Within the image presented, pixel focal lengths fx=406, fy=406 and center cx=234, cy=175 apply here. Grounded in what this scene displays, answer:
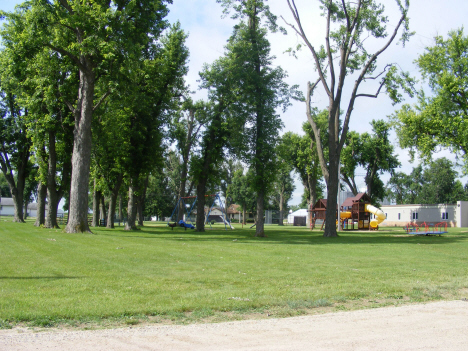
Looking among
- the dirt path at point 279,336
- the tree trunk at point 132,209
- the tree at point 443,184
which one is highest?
the tree at point 443,184

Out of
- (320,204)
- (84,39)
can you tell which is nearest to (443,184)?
(320,204)

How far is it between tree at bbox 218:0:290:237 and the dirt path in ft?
76.0

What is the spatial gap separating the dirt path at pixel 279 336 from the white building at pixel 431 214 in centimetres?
4914

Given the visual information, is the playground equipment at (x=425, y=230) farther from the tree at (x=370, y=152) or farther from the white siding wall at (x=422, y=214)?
the tree at (x=370, y=152)

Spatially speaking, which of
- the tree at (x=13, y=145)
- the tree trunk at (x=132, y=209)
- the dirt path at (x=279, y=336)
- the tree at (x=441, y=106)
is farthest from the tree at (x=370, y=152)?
the dirt path at (x=279, y=336)

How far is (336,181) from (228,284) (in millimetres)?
21078

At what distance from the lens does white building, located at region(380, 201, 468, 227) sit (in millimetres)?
52594

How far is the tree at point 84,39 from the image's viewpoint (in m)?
20.6

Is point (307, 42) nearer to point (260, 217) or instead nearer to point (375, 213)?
point (260, 217)

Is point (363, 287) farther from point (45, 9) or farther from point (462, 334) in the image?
point (45, 9)

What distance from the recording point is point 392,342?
17.5ft

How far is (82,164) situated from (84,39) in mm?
6647

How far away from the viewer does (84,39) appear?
819 inches

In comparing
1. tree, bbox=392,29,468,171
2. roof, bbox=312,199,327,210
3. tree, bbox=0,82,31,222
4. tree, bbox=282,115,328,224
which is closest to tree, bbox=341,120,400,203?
tree, bbox=282,115,328,224
